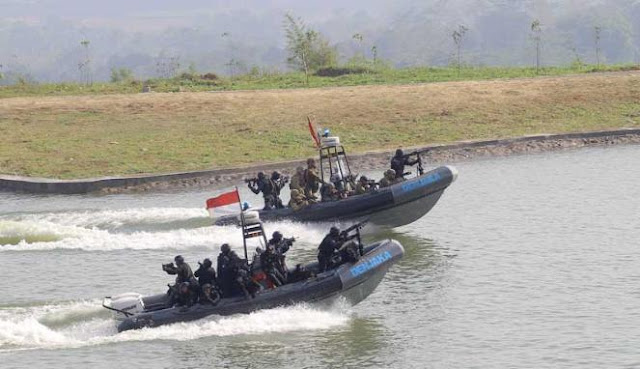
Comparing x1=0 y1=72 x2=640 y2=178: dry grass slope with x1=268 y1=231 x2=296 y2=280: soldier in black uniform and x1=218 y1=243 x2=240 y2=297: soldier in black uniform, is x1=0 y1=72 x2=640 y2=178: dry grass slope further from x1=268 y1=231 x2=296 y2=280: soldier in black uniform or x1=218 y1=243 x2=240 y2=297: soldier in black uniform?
x1=218 y1=243 x2=240 y2=297: soldier in black uniform

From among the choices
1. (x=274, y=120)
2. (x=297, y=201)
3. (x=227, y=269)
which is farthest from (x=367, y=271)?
(x=274, y=120)

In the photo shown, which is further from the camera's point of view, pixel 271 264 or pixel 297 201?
pixel 297 201

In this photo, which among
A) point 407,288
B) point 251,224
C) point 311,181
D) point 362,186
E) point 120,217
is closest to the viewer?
point 251,224

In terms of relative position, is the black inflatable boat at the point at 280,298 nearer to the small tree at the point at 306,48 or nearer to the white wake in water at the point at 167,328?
the white wake in water at the point at 167,328

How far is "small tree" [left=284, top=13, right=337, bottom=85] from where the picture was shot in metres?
63.9

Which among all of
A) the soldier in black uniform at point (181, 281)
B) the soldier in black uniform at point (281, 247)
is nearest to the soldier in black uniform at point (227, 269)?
the soldier in black uniform at point (181, 281)

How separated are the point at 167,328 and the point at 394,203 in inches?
323

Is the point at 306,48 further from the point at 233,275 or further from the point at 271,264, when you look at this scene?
the point at 233,275

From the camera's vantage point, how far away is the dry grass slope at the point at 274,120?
38875 mm

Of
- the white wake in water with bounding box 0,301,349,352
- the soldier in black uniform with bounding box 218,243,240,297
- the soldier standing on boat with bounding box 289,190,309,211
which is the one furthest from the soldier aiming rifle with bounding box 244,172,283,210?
the soldier in black uniform with bounding box 218,243,240,297

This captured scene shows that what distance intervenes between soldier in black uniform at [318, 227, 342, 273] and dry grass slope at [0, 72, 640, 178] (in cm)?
1805

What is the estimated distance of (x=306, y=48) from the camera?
2514 inches

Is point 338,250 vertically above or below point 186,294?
above

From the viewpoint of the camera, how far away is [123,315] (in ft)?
61.1
